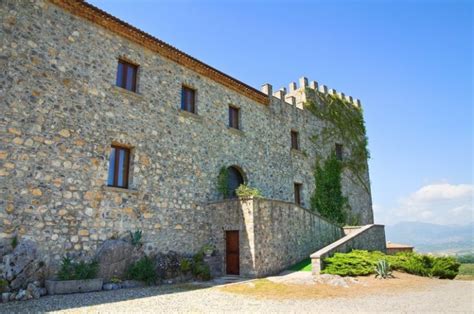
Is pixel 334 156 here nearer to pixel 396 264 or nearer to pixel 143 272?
pixel 396 264

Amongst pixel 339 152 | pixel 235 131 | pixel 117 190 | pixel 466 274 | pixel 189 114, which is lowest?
pixel 466 274

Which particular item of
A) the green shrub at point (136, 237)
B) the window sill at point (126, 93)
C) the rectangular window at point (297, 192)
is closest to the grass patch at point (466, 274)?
Result: the rectangular window at point (297, 192)

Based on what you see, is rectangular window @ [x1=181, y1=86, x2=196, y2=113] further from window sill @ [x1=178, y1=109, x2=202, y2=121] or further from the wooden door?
the wooden door

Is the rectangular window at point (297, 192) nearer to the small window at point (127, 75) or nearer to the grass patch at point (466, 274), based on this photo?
the grass patch at point (466, 274)

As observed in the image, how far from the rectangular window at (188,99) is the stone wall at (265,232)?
4027 millimetres

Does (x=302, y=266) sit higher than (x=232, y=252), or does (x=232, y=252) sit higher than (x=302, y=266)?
(x=232, y=252)

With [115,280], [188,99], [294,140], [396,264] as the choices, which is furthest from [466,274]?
[115,280]

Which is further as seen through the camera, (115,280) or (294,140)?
(294,140)

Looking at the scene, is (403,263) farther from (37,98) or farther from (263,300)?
(37,98)

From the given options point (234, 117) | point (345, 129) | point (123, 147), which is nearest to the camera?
point (123, 147)

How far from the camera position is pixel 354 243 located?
535 inches

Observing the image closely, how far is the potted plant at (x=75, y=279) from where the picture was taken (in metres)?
7.90

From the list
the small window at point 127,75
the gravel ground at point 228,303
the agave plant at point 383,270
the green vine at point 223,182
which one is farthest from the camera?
the green vine at point 223,182

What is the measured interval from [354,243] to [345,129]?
1080 cm
